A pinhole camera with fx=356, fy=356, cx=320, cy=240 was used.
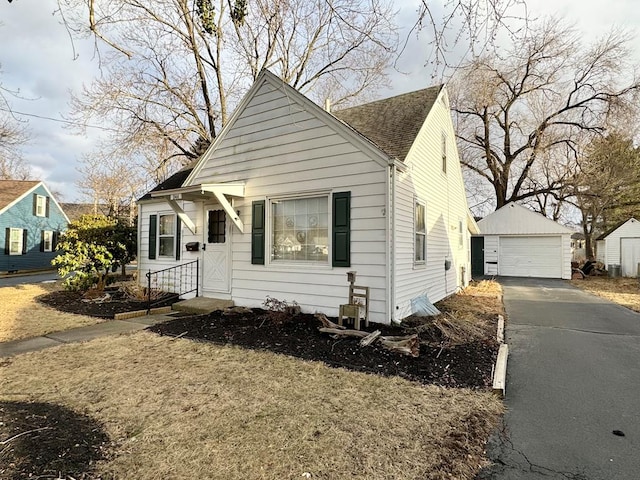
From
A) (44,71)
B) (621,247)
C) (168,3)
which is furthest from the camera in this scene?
(621,247)

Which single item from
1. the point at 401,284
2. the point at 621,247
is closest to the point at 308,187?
the point at 401,284

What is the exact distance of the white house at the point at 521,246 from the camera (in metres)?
19.3

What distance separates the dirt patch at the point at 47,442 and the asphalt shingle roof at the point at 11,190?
995 inches

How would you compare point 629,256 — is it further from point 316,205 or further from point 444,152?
point 316,205

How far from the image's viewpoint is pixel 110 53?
13500 millimetres

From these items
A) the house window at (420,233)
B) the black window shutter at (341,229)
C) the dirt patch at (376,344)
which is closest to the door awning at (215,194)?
the dirt patch at (376,344)

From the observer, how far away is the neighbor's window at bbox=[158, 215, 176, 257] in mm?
10242

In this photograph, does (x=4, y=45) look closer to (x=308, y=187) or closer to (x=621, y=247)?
(x=308, y=187)

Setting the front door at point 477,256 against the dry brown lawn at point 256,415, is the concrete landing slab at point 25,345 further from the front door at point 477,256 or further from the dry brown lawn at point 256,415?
the front door at point 477,256

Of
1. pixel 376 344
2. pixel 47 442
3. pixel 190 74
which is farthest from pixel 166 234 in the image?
pixel 190 74

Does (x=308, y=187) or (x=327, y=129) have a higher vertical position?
(x=327, y=129)

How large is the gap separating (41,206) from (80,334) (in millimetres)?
24106

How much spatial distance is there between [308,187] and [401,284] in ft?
8.77

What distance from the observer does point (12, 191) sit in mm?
23328
